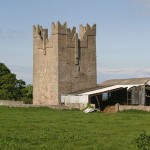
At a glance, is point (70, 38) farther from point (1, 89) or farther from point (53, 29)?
point (1, 89)

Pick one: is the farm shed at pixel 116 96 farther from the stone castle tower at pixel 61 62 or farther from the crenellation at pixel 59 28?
the crenellation at pixel 59 28

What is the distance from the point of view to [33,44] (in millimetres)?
63344

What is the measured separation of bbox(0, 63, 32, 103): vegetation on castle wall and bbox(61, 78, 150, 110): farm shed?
17399mm

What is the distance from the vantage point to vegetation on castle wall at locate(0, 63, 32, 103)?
72206 mm

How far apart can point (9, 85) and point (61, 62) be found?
17.7 metres

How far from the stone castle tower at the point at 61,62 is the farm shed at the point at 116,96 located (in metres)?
2.42

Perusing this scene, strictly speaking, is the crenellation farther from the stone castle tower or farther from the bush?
the bush

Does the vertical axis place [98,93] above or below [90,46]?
below

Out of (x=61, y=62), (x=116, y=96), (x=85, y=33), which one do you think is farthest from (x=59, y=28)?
(x=116, y=96)

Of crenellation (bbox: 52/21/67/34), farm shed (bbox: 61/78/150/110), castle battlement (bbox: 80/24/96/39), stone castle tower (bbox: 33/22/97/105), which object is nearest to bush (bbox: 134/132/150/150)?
farm shed (bbox: 61/78/150/110)

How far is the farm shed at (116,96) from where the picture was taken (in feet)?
169

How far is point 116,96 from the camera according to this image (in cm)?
5653

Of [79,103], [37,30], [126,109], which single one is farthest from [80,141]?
[37,30]

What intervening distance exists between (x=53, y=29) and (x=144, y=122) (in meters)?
28.8
